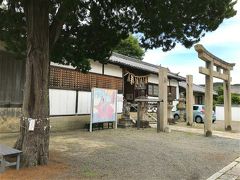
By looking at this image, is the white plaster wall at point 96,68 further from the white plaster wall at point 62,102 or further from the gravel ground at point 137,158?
the gravel ground at point 137,158

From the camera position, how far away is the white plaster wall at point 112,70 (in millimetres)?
18234

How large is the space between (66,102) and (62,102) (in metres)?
0.30

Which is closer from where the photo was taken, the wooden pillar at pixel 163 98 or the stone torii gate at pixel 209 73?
the stone torii gate at pixel 209 73

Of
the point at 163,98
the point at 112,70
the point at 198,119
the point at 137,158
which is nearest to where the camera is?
the point at 137,158

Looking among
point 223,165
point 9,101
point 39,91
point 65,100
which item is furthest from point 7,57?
point 223,165

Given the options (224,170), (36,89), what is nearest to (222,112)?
(224,170)

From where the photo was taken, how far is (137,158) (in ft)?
29.5

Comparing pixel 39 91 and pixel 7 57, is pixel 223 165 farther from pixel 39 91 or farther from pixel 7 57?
pixel 7 57

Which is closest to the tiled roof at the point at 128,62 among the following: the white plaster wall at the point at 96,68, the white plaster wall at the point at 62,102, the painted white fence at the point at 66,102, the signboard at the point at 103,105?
the white plaster wall at the point at 96,68

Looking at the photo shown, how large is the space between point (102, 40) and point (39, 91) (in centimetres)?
310

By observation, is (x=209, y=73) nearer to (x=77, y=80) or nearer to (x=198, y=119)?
(x=77, y=80)

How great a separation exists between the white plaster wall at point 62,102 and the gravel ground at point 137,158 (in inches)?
112

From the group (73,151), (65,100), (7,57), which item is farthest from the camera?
(65,100)

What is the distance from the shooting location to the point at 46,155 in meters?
7.48
